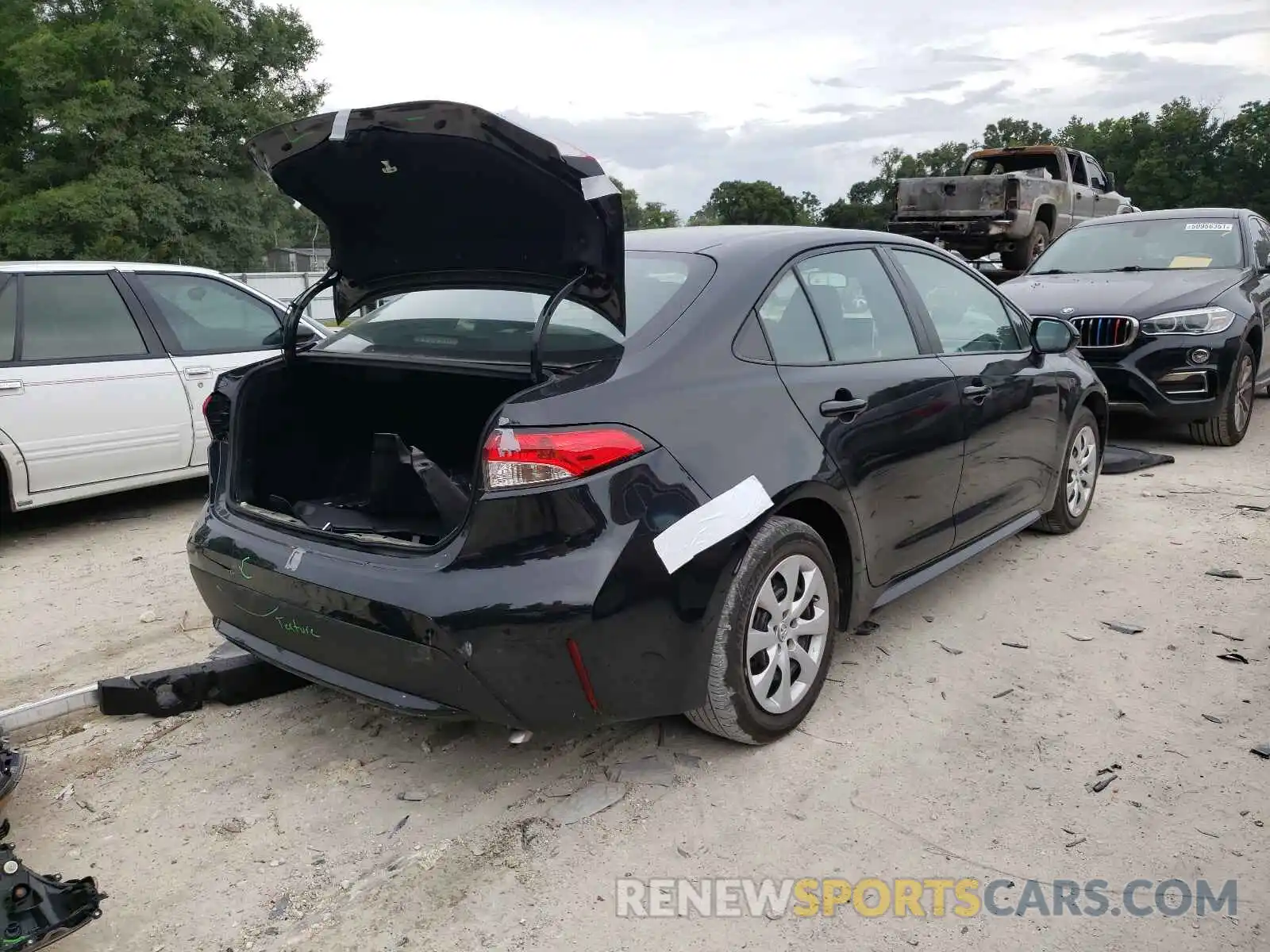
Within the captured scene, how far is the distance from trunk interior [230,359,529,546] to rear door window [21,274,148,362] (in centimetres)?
252

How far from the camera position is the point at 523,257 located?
311 cm

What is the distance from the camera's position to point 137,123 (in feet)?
110

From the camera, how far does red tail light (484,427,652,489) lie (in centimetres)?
258

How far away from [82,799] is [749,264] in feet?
8.57

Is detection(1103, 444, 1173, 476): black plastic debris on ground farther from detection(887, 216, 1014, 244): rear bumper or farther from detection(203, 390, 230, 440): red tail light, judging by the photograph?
detection(887, 216, 1014, 244): rear bumper

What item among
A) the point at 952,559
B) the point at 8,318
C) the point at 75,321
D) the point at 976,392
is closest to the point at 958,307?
the point at 976,392

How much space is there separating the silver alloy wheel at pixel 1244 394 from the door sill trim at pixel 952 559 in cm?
349

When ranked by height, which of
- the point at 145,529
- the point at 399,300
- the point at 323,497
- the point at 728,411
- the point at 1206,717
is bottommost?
the point at 1206,717

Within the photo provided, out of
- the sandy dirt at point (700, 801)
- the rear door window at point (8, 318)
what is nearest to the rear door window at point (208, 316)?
the rear door window at point (8, 318)

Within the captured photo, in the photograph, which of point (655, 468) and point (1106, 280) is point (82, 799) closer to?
point (655, 468)

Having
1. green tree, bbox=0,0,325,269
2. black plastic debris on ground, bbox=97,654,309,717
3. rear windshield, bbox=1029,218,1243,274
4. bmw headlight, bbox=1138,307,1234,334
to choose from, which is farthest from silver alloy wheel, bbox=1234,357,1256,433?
green tree, bbox=0,0,325,269

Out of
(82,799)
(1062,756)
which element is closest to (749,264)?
(1062,756)

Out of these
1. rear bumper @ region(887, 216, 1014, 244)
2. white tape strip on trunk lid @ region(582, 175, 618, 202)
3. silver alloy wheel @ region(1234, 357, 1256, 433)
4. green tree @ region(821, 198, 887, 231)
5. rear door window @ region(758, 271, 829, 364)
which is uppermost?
green tree @ region(821, 198, 887, 231)

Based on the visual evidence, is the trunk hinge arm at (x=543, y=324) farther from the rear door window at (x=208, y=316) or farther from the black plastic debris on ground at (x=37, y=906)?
the rear door window at (x=208, y=316)
